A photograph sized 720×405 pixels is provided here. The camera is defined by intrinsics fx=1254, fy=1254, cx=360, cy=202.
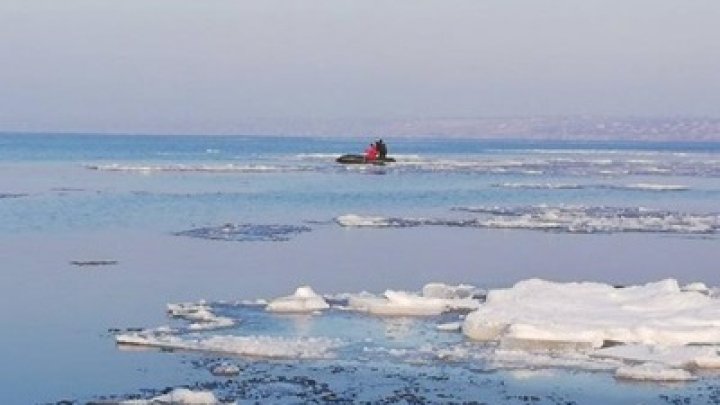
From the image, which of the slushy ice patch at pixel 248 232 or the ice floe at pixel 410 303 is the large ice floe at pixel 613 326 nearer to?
the ice floe at pixel 410 303

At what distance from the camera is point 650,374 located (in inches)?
439

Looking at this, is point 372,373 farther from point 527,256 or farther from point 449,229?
point 449,229

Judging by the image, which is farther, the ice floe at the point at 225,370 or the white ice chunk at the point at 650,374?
the white ice chunk at the point at 650,374

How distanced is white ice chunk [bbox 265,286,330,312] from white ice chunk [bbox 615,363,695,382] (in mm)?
4198

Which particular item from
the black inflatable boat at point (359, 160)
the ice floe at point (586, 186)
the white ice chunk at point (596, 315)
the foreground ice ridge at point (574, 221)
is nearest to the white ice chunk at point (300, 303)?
the white ice chunk at point (596, 315)

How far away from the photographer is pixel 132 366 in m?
11.4

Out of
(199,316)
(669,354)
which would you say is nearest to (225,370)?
(199,316)

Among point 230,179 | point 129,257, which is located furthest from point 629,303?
point 230,179

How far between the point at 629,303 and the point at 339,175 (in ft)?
120

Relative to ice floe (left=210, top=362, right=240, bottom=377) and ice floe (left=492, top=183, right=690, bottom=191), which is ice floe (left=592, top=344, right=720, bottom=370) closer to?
ice floe (left=210, top=362, right=240, bottom=377)

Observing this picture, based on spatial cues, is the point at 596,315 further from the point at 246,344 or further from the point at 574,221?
the point at 574,221

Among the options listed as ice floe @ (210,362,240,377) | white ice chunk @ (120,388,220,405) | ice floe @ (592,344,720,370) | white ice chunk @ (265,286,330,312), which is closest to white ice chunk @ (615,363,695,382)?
ice floe @ (592,344,720,370)

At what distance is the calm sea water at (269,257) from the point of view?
11.0 meters

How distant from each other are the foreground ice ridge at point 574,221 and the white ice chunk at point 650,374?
13.6 m
